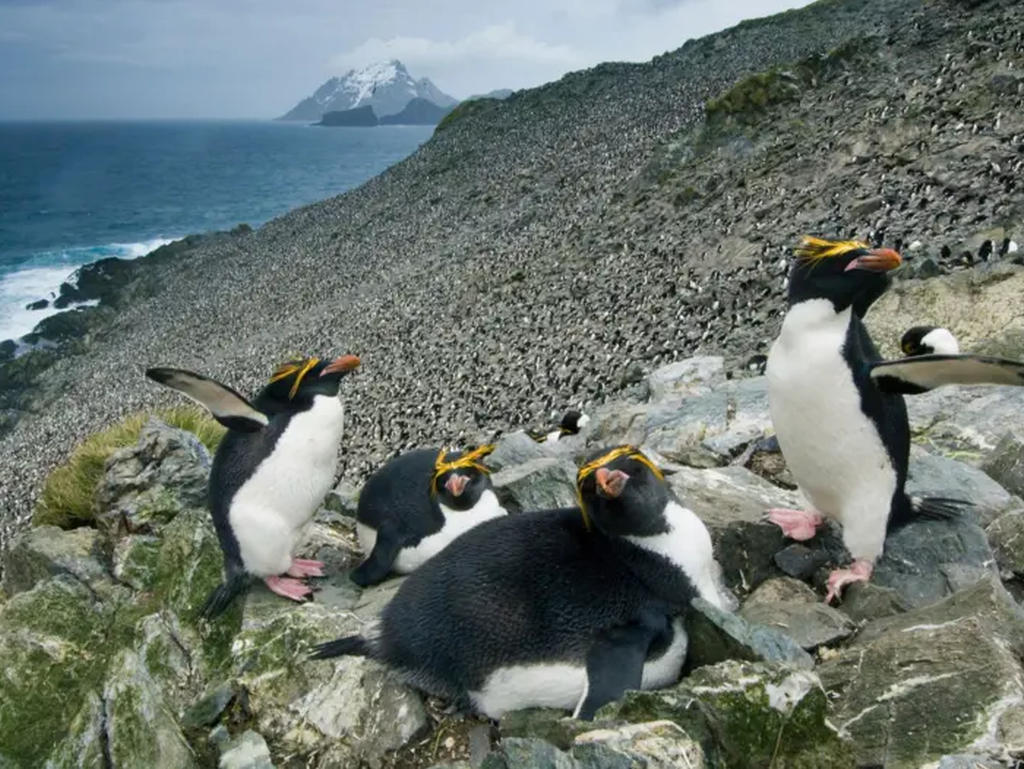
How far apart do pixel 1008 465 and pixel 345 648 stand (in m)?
4.27

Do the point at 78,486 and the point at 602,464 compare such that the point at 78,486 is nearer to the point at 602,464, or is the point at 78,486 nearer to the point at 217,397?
the point at 217,397

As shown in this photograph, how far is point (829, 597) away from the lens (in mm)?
4316

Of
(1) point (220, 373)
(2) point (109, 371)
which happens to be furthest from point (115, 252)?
(1) point (220, 373)

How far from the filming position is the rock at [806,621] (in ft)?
12.6

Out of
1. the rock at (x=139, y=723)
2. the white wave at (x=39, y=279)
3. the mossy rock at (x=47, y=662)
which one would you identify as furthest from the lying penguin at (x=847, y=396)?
the white wave at (x=39, y=279)

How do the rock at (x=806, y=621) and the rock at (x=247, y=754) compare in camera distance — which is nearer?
the rock at (x=247, y=754)

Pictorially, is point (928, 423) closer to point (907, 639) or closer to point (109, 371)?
point (907, 639)

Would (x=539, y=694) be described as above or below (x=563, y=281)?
above

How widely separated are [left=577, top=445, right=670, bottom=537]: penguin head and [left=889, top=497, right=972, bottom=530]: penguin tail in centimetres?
164

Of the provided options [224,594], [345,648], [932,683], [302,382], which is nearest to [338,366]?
[302,382]

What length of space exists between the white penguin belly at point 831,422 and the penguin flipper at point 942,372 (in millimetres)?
183

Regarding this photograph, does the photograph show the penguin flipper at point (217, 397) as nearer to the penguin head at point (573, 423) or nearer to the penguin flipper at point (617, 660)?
the penguin flipper at point (617, 660)

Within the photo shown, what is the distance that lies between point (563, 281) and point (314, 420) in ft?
56.2

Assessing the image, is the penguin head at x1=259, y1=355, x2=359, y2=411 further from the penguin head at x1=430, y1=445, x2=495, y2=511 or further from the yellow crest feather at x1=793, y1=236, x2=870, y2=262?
the yellow crest feather at x1=793, y1=236, x2=870, y2=262
